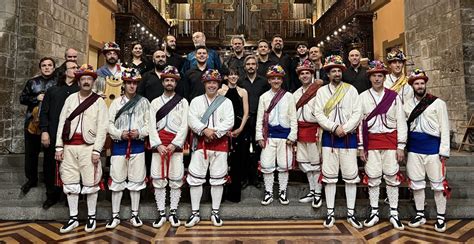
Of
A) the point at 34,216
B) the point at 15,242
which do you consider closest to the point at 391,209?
the point at 15,242

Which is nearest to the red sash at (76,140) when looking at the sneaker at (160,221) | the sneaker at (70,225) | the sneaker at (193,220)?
the sneaker at (70,225)

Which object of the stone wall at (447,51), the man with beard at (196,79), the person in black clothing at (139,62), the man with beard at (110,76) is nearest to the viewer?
the man with beard at (196,79)

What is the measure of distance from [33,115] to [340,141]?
358 cm

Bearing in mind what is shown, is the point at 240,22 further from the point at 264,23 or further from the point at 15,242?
the point at 15,242

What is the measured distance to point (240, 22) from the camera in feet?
52.2

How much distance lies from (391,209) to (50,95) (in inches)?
154

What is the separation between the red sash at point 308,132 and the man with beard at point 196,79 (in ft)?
4.14

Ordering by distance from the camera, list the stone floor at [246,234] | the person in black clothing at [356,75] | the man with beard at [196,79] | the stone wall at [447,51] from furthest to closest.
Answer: the stone wall at [447,51], the person in black clothing at [356,75], the man with beard at [196,79], the stone floor at [246,234]

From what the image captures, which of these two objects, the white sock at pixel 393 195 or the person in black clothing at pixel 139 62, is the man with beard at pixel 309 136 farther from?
the person in black clothing at pixel 139 62

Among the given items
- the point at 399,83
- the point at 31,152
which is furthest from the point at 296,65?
the point at 31,152

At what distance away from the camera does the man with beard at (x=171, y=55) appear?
4.35 m

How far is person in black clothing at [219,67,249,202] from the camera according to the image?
359 centimetres

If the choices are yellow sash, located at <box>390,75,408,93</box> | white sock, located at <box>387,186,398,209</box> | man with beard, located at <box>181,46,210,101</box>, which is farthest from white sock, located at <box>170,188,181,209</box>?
yellow sash, located at <box>390,75,408,93</box>

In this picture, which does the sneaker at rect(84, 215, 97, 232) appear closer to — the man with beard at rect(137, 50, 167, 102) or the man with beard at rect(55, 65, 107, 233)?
the man with beard at rect(55, 65, 107, 233)
